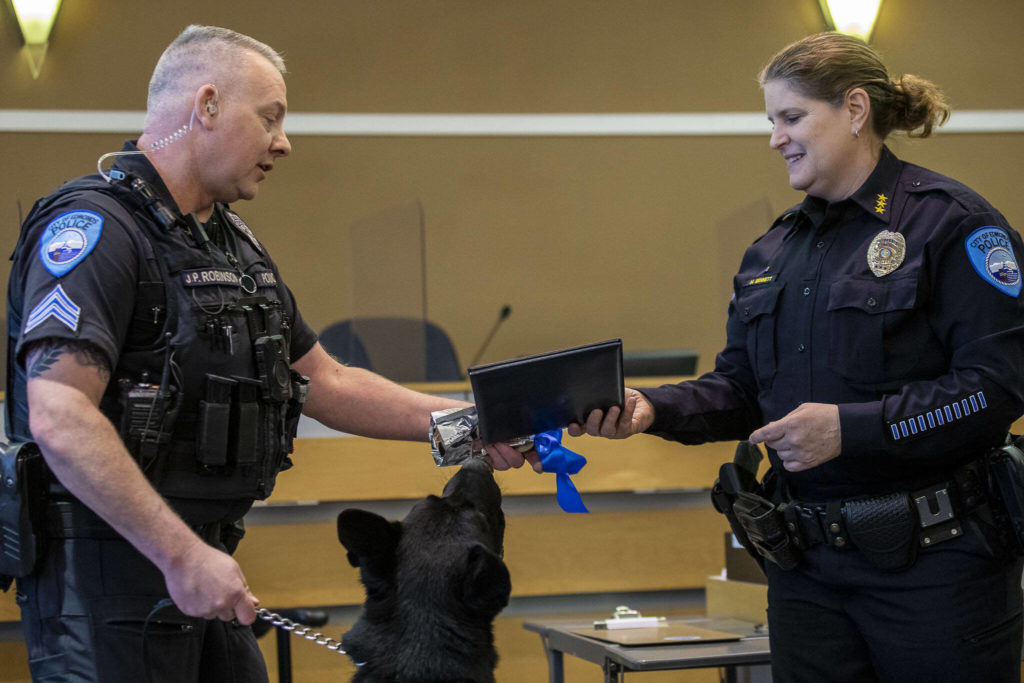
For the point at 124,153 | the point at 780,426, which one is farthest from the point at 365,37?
the point at 780,426

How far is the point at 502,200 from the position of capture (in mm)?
6023

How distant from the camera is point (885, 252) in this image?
6.04 ft

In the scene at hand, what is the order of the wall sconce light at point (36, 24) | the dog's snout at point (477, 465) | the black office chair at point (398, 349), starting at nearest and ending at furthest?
the dog's snout at point (477, 465), the black office chair at point (398, 349), the wall sconce light at point (36, 24)

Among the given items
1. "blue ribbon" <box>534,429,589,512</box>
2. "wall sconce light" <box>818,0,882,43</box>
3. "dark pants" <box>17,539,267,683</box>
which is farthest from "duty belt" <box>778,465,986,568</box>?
"wall sconce light" <box>818,0,882,43</box>

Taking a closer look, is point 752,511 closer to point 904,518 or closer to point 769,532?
point 769,532

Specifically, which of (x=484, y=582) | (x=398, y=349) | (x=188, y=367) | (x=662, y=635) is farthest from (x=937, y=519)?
(x=398, y=349)

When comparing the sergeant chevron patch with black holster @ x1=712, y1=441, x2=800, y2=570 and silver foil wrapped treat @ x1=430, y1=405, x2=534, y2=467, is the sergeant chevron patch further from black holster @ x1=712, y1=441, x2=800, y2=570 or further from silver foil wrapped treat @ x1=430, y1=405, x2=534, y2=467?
black holster @ x1=712, y1=441, x2=800, y2=570

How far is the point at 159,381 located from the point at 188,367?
0.05m

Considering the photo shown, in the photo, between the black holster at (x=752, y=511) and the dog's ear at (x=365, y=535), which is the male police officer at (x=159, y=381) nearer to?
the dog's ear at (x=365, y=535)

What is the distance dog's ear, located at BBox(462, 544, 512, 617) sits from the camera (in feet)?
5.15

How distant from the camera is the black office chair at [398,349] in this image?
473 cm

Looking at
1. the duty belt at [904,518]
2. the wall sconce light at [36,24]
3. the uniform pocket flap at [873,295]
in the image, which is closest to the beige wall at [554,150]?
the wall sconce light at [36,24]

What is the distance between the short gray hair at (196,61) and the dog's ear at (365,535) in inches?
34.6

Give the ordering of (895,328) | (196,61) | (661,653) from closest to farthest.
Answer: (895,328) → (196,61) → (661,653)
